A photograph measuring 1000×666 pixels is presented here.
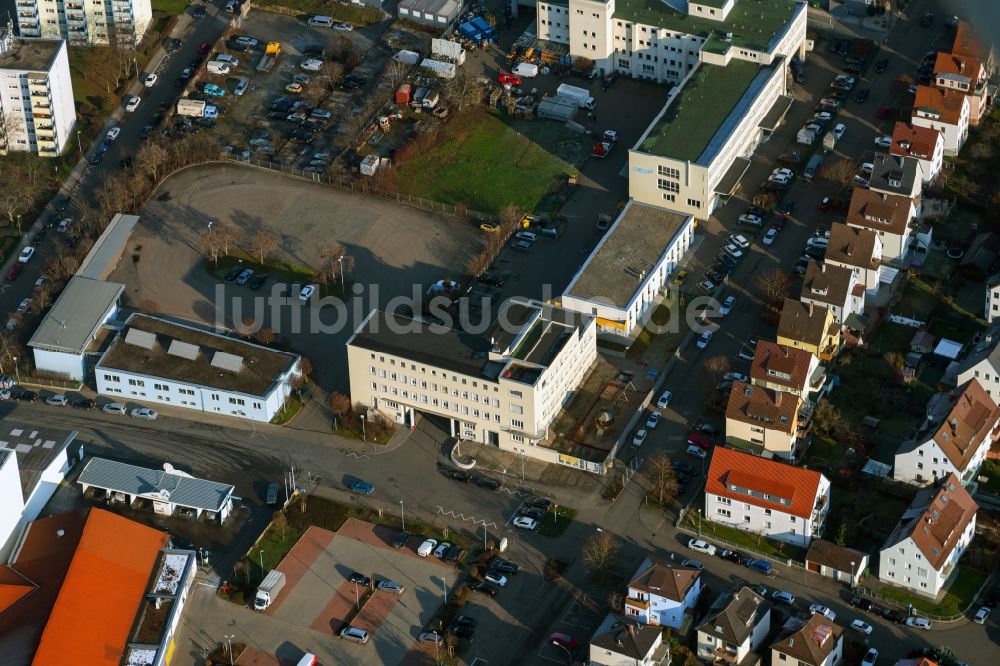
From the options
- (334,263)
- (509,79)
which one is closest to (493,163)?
(509,79)

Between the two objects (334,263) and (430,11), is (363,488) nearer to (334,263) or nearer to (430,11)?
(334,263)

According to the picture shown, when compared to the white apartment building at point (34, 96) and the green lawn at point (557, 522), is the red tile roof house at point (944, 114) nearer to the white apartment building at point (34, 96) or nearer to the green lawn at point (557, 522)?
the green lawn at point (557, 522)

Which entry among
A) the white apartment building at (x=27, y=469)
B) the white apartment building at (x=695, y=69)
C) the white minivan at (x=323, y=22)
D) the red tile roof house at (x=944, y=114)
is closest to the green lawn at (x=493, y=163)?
the white apartment building at (x=695, y=69)

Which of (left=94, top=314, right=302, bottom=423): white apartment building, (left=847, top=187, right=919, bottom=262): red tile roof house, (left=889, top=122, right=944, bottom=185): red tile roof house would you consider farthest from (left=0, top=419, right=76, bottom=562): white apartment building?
(left=889, top=122, right=944, bottom=185): red tile roof house

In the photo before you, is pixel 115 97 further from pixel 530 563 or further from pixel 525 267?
pixel 530 563

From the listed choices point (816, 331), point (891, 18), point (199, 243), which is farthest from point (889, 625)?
point (891, 18)

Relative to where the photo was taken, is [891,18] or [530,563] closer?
[530,563]
